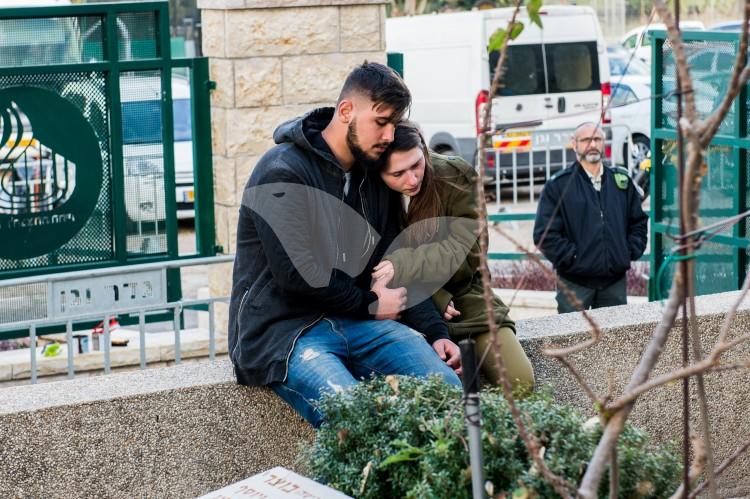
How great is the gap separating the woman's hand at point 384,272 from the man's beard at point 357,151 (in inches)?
12.3

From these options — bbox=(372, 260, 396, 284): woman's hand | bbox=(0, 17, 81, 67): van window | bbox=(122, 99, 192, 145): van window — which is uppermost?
bbox=(0, 17, 81, 67): van window

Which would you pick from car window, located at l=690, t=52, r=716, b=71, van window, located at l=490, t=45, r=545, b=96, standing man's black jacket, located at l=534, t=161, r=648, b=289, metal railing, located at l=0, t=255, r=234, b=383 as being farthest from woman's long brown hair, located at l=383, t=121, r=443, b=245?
van window, located at l=490, t=45, r=545, b=96

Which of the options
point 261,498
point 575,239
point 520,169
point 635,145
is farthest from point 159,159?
point 635,145

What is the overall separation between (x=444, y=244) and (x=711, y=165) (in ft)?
12.1

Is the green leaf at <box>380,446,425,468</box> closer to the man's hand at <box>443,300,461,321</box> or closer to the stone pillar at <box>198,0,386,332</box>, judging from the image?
the man's hand at <box>443,300,461,321</box>

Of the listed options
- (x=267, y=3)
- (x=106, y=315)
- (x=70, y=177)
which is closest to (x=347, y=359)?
(x=106, y=315)

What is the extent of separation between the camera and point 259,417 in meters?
3.89

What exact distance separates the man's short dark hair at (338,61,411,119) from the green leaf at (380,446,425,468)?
1.14 m

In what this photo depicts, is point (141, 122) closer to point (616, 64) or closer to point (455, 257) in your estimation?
point (455, 257)

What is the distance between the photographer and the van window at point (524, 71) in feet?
58.5

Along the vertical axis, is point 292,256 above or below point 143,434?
above

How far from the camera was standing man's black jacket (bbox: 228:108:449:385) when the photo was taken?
12.1 ft

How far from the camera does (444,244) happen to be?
159 inches

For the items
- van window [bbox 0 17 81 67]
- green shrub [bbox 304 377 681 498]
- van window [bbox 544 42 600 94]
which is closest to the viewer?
green shrub [bbox 304 377 681 498]
